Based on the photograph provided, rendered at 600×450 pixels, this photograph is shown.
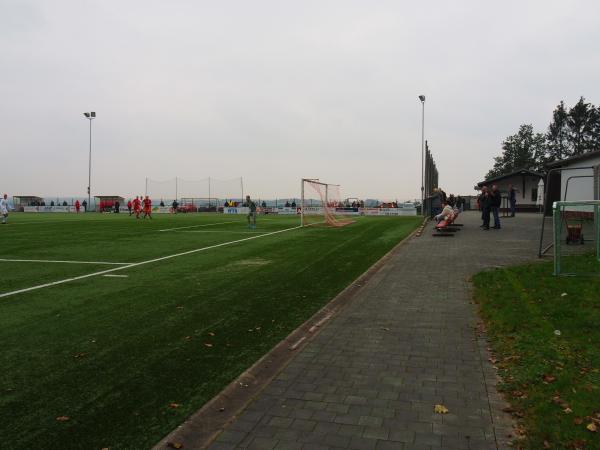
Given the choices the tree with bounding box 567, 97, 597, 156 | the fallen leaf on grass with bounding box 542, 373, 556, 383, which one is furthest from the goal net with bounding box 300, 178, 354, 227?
the tree with bounding box 567, 97, 597, 156

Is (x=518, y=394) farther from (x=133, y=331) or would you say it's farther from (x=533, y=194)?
(x=533, y=194)

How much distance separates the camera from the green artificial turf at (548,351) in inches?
130

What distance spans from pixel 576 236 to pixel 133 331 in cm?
1240

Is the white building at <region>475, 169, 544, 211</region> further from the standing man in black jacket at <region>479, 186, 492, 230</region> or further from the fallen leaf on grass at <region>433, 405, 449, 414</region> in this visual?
the fallen leaf on grass at <region>433, 405, 449, 414</region>

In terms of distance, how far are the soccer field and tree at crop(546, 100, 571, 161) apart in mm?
78928

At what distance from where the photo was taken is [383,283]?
29.3 feet

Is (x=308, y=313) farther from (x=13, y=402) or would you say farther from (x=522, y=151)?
(x=522, y=151)

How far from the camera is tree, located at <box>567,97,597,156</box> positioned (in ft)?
241

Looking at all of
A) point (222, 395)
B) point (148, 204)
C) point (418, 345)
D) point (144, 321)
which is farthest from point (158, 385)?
point (148, 204)

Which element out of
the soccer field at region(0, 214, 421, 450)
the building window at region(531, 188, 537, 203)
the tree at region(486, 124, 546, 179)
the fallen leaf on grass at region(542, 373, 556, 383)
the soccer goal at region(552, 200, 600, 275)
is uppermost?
the tree at region(486, 124, 546, 179)

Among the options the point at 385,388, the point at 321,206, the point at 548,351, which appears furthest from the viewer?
the point at 321,206

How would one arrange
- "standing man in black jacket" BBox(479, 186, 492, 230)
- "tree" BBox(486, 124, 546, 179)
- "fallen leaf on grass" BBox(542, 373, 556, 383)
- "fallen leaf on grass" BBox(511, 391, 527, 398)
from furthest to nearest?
"tree" BBox(486, 124, 546, 179) → "standing man in black jacket" BBox(479, 186, 492, 230) → "fallen leaf on grass" BBox(542, 373, 556, 383) → "fallen leaf on grass" BBox(511, 391, 527, 398)

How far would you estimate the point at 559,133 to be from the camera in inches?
3108

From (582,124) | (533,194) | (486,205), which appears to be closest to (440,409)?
(486,205)
